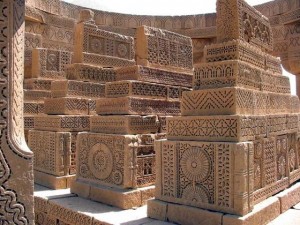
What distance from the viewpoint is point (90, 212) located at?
3795 mm

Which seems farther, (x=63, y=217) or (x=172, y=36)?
(x=172, y=36)

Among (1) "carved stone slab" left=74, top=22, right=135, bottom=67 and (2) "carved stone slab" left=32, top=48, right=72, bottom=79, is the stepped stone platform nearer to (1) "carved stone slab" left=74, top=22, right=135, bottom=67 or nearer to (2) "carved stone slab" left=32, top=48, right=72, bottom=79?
(1) "carved stone slab" left=74, top=22, right=135, bottom=67

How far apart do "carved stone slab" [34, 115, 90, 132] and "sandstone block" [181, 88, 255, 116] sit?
7.71 feet

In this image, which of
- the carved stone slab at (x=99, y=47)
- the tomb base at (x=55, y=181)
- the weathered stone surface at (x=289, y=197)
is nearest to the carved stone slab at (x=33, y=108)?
the carved stone slab at (x=99, y=47)

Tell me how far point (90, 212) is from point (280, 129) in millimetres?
2364

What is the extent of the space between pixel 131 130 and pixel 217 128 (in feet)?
4.41

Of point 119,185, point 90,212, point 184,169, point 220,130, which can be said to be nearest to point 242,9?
point 220,130

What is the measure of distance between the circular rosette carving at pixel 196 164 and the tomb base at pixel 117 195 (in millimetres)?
911

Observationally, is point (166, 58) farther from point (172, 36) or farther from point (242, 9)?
point (242, 9)

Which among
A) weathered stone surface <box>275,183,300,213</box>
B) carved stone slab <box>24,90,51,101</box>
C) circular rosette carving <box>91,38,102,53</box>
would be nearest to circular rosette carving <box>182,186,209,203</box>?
weathered stone surface <box>275,183,300,213</box>

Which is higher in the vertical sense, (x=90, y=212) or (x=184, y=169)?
(x=184, y=169)

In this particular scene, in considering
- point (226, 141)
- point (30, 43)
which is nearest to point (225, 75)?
point (226, 141)

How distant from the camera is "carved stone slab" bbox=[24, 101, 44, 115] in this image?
22.0 feet

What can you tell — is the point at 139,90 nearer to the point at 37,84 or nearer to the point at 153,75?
the point at 153,75
